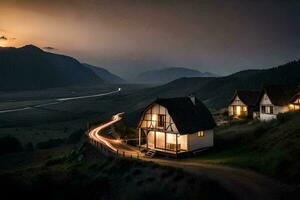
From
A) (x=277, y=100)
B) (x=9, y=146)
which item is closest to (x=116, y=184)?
(x=277, y=100)

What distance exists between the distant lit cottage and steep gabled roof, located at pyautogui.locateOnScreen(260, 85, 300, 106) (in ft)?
64.6

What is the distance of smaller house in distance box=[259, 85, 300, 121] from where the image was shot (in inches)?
2547

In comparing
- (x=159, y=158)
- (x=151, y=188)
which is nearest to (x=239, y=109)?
(x=159, y=158)

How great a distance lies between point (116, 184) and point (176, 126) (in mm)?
12695

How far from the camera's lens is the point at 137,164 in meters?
42.6

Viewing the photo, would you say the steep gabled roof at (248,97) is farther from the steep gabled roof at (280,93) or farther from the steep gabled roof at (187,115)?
the steep gabled roof at (187,115)

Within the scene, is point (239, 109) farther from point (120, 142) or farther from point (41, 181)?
point (41, 181)

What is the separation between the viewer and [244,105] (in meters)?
78.6

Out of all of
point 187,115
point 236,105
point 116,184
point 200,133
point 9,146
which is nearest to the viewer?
point 116,184

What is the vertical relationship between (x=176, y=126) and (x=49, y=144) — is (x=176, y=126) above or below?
above

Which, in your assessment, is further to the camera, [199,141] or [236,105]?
[236,105]

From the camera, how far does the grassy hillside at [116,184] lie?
106 feet

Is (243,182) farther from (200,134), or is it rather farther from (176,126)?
(200,134)

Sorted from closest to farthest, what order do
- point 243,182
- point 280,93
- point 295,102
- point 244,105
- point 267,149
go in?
1. point 243,182
2. point 267,149
3. point 295,102
4. point 280,93
5. point 244,105
